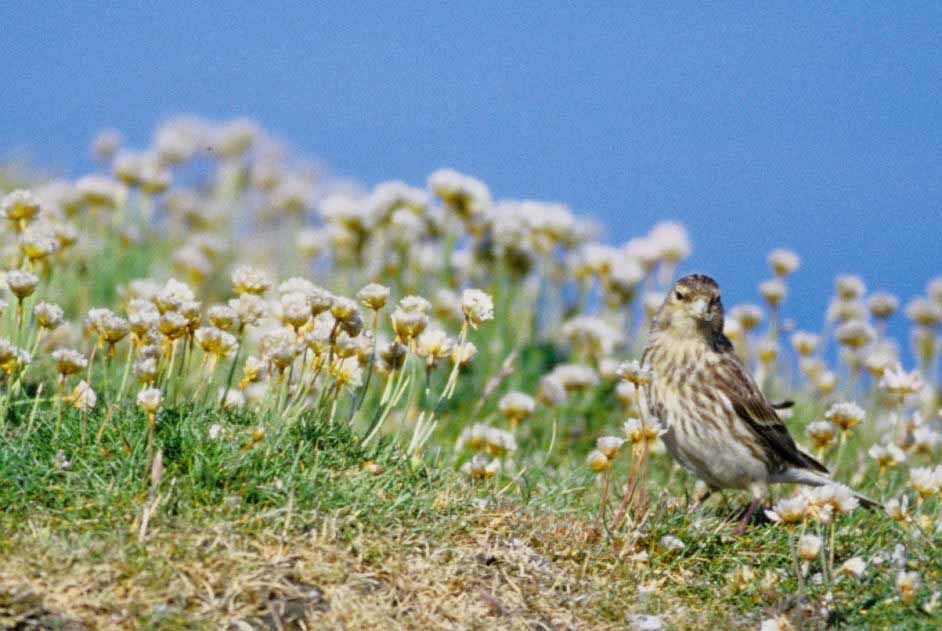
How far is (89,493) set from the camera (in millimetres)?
4734

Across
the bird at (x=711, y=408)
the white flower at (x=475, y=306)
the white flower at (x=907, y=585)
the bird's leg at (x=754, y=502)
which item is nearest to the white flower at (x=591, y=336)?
the bird at (x=711, y=408)

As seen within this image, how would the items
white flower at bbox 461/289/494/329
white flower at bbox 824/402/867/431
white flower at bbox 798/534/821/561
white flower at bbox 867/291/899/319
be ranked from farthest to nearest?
white flower at bbox 867/291/899/319, white flower at bbox 824/402/867/431, white flower at bbox 461/289/494/329, white flower at bbox 798/534/821/561

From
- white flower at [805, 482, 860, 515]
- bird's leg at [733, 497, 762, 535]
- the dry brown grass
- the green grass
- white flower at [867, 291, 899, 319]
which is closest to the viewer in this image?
the dry brown grass

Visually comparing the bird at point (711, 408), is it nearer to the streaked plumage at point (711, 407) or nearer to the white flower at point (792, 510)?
the streaked plumage at point (711, 407)

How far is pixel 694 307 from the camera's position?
6.52 metres

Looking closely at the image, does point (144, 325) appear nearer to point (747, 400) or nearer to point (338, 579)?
point (338, 579)

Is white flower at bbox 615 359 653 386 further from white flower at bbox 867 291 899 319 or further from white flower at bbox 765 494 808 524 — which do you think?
white flower at bbox 867 291 899 319

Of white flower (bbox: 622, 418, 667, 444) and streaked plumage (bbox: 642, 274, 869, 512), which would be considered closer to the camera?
white flower (bbox: 622, 418, 667, 444)

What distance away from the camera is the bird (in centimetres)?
630

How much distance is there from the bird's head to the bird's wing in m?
0.20

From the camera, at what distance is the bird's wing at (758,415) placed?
6.42m

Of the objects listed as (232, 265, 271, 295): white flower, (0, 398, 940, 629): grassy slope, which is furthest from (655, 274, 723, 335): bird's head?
(232, 265, 271, 295): white flower

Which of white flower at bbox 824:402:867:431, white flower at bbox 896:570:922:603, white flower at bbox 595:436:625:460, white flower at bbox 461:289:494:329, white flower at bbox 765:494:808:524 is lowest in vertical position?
white flower at bbox 896:570:922:603

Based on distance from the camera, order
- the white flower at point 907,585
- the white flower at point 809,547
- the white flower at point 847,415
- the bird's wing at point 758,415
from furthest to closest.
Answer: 1. the bird's wing at point 758,415
2. the white flower at point 847,415
3. the white flower at point 809,547
4. the white flower at point 907,585
